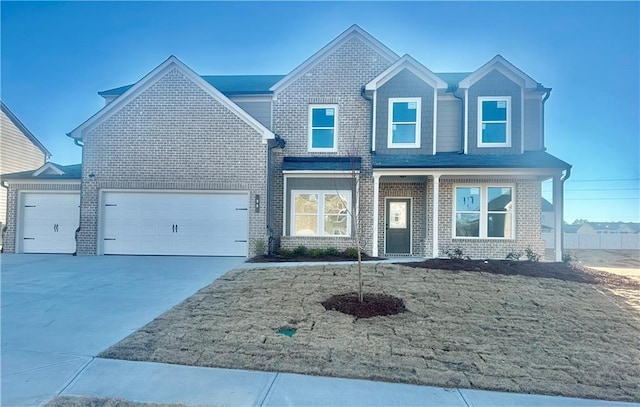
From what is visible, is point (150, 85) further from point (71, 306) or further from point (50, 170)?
point (71, 306)

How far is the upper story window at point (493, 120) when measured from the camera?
12.8 meters

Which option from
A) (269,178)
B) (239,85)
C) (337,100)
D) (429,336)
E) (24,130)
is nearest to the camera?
(429,336)

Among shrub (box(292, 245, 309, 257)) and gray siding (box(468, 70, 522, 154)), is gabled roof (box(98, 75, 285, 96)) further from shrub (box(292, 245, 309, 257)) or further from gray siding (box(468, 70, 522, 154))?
gray siding (box(468, 70, 522, 154))

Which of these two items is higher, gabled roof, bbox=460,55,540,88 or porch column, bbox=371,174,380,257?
gabled roof, bbox=460,55,540,88

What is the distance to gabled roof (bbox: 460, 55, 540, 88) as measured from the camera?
491 inches

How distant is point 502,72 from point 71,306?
14.6m

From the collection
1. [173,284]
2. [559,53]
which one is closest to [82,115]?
[173,284]

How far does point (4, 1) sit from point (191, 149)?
7986mm

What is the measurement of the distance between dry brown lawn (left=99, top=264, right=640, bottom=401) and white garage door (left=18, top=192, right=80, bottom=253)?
903 cm

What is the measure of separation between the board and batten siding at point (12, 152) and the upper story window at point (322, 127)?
1511 cm

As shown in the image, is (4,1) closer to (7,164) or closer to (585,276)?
(7,164)

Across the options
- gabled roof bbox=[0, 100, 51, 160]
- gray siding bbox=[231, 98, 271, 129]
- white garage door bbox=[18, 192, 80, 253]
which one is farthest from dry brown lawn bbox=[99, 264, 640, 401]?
gabled roof bbox=[0, 100, 51, 160]

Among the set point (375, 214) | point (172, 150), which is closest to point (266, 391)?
point (375, 214)

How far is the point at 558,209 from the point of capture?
1147 centimetres
